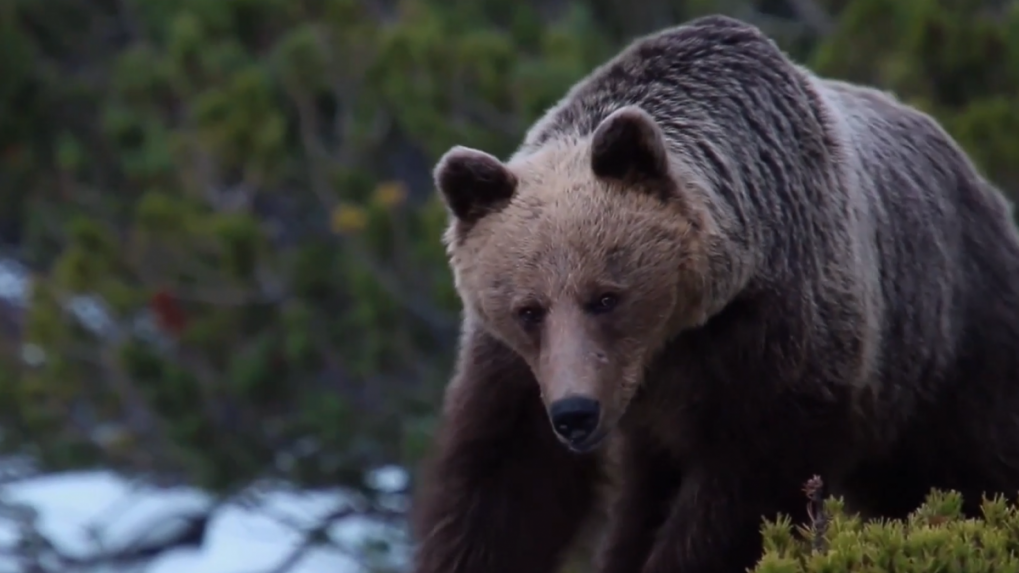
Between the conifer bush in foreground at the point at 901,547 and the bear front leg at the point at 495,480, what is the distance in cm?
102

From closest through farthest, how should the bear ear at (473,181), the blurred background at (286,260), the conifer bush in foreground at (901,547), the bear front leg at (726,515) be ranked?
the conifer bush in foreground at (901,547)
the bear ear at (473,181)
the bear front leg at (726,515)
the blurred background at (286,260)

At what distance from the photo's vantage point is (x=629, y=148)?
3902 millimetres

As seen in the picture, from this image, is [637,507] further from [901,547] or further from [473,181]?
[901,547]

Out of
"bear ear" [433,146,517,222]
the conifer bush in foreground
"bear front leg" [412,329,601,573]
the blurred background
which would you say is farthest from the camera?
the blurred background

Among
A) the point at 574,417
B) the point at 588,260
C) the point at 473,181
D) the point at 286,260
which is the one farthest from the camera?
the point at 286,260

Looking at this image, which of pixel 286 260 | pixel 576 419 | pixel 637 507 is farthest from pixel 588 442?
pixel 286 260

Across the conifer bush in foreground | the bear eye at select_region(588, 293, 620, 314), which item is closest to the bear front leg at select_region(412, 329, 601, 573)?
the bear eye at select_region(588, 293, 620, 314)

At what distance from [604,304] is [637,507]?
110cm

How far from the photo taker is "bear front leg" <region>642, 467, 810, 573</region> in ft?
13.7

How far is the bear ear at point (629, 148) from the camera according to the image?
12.6 ft

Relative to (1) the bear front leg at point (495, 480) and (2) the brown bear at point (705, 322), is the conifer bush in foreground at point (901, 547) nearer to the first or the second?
(2) the brown bear at point (705, 322)

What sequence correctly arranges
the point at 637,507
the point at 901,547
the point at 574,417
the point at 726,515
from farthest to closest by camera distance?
A: the point at 637,507
the point at 726,515
the point at 574,417
the point at 901,547

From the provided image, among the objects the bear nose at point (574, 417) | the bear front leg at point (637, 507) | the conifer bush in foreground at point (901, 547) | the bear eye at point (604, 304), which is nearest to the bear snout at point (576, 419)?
the bear nose at point (574, 417)

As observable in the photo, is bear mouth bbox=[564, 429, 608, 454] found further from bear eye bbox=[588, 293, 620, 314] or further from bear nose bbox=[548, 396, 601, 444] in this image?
bear eye bbox=[588, 293, 620, 314]
